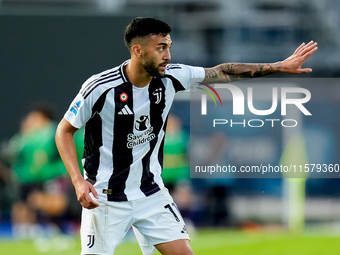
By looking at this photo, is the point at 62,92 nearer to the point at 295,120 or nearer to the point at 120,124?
the point at 295,120

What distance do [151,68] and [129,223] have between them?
111 cm

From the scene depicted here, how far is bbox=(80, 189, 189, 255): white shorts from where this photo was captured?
19.1ft

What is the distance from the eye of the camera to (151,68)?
5.83 m

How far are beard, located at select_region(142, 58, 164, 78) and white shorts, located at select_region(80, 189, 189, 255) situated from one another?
2.81ft

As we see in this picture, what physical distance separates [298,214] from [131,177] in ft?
33.8

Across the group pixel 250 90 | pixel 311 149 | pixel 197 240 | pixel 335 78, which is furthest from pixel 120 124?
pixel 335 78

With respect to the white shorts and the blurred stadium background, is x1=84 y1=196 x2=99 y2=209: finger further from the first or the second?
the blurred stadium background

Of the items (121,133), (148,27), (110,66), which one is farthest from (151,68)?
(110,66)

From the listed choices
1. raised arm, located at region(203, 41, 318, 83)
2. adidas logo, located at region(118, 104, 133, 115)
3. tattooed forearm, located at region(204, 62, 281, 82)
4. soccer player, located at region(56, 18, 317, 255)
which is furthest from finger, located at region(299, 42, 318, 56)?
adidas logo, located at region(118, 104, 133, 115)

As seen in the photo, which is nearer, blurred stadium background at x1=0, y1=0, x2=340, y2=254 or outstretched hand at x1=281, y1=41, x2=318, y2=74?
outstretched hand at x1=281, y1=41, x2=318, y2=74

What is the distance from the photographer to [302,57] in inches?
241

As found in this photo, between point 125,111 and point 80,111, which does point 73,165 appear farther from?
point 125,111

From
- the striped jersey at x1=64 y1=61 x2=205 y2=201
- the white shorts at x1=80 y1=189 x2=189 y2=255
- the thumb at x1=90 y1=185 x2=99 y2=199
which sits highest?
the striped jersey at x1=64 y1=61 x2=205 y2=201

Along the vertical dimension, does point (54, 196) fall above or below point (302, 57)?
below
